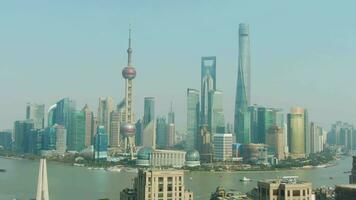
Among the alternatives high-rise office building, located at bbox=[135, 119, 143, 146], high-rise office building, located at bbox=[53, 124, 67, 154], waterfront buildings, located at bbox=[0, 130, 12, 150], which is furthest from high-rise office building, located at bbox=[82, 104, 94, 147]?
waterfront buildings, located at bbox=[0, 130, 12, 150]

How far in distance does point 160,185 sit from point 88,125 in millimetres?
42937

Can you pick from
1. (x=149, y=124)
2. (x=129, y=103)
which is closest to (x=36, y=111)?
(x=149, y=124)

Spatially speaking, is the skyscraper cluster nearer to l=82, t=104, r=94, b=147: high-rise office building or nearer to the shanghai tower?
the shanghai tower

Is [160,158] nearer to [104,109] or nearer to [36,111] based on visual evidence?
[104,109]

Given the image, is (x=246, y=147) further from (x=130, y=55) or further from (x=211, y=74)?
(x=211, y=74)

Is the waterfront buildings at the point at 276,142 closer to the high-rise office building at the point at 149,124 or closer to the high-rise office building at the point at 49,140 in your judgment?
the high-rise office building at the point at 149,124

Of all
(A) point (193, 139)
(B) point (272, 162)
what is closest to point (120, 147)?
(A) point (193, 139)

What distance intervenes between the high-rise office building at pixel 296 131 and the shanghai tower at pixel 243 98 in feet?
13.2

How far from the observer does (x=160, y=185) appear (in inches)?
376

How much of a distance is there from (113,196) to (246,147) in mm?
24800

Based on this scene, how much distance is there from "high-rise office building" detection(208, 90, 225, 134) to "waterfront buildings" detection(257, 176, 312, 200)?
1693 inches

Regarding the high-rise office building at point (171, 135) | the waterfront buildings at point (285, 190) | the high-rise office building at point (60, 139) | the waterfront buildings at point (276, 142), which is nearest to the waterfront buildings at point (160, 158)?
the waterfront buildings at point (276, 142)

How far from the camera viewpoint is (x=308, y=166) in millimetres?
38000

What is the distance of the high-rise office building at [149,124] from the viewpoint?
51.7m
